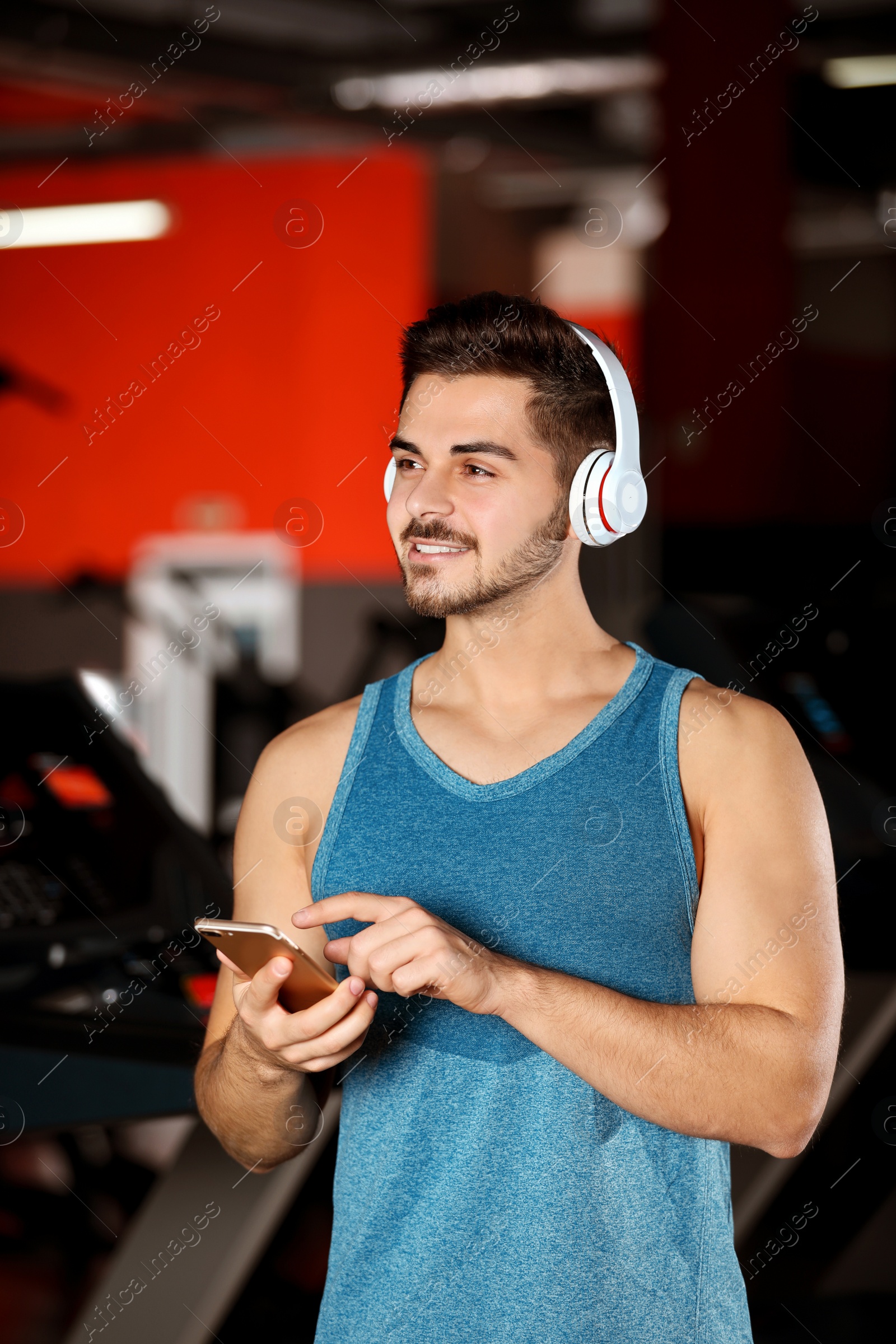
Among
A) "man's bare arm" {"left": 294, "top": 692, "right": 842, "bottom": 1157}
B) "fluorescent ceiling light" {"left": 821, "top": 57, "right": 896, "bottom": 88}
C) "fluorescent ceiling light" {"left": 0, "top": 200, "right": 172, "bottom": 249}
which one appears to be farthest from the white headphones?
"fluorescent ceiling light" {"left": 0, "top": 200, "right": 172, "bottom": 249}

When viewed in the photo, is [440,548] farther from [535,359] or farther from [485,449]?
[535,359]

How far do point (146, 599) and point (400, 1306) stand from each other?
284 inches

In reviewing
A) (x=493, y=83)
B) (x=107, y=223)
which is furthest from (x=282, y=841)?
(x=107, y=223)

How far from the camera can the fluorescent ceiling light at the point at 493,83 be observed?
6766 millimetres

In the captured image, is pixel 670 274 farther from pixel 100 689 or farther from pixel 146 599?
pixel 146 599

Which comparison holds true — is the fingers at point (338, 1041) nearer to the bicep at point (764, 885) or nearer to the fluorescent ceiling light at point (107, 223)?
the bicep at point (764, 885)

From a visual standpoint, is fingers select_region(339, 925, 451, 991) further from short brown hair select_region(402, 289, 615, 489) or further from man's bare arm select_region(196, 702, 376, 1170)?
short brown hair select_region(402, 289, 615, 489)

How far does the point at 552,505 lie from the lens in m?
1.40

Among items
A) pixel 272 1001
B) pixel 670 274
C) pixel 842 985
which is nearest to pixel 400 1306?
pixel 272 1001

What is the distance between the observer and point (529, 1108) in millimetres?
1219

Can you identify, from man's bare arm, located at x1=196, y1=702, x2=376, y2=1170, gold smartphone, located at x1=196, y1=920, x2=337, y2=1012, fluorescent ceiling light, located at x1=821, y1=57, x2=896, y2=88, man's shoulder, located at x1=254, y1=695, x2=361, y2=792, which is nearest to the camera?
gold smartphone, located at x1=196, y1=920, x2=337, y2=1012

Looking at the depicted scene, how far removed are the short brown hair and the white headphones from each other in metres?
0.03

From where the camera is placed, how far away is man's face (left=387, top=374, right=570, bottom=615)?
1342 mm

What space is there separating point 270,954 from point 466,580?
426 mm
